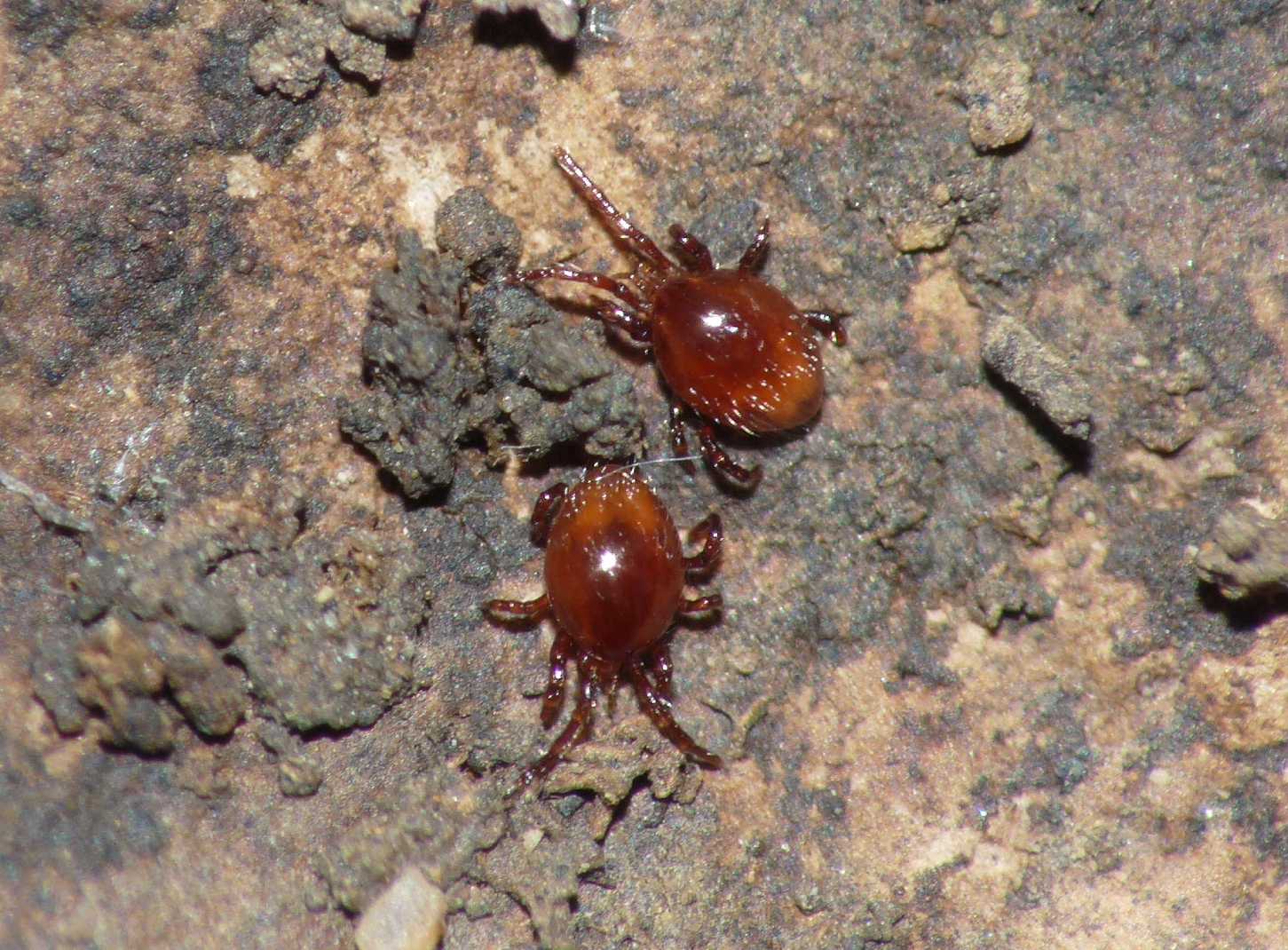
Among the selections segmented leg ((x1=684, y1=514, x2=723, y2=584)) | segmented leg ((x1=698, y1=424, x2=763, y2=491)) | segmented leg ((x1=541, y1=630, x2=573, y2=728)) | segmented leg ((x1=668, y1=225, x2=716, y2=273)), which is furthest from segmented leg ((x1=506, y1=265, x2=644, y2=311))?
segmented leg ((x1=541, y1=630, x2=573, y2=728))

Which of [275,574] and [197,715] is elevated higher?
[275,574]

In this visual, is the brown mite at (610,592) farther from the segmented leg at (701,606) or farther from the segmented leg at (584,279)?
the segmented leg at (584,279)

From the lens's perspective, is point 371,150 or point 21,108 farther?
point 371,150

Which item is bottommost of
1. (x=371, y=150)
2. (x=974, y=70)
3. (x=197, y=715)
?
(x=197, y=715)

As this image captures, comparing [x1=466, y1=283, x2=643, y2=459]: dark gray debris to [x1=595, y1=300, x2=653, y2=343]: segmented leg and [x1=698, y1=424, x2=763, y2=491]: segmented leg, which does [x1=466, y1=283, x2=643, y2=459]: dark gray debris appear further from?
[x1=698, y1=424, x2=763, y2=491]: segmented leg

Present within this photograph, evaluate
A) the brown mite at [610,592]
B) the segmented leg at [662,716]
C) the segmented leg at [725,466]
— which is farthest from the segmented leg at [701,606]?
the segmented leg at [725,466]

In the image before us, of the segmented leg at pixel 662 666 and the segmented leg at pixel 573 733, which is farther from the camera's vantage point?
the segmented leg at pixel 662 666

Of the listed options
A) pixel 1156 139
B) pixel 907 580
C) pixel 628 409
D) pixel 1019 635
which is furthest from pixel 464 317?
pixel 1156 139

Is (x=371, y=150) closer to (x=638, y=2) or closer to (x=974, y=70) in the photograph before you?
(x=638, y=2)
